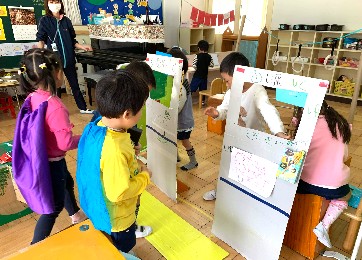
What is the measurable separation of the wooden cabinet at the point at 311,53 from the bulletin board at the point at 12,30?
170 inches

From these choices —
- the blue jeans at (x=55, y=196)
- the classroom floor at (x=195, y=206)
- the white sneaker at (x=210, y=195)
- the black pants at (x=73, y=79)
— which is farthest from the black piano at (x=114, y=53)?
the blue jeans at (x=55, y=196)

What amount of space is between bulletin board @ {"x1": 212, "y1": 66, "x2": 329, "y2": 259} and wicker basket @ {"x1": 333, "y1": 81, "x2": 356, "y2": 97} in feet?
14.4

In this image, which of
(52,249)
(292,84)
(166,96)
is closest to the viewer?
(52,249)

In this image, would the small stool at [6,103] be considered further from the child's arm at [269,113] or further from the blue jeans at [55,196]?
the child's arm at [269,113]

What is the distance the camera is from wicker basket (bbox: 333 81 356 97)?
15.8 feet

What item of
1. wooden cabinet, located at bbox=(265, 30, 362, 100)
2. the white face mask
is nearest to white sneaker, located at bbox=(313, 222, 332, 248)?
the white face mask

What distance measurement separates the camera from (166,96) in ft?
6.45

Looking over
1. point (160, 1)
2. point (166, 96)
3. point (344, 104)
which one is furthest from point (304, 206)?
point (160, 1)

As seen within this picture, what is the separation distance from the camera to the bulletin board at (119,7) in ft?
15.5

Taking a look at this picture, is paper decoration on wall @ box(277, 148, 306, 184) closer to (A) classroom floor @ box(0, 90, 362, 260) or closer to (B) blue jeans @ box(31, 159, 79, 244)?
(A) classroom floor @ box(0, 90, 362, 260)

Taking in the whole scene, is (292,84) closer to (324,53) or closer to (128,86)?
(128,86)

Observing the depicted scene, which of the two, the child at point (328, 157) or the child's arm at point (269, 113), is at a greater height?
the child's arm at point (269, 113)

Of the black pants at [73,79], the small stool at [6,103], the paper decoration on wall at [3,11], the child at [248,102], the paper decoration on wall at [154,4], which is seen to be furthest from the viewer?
the paper decoration on wall at [154,4]

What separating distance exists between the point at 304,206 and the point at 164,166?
976 mm
